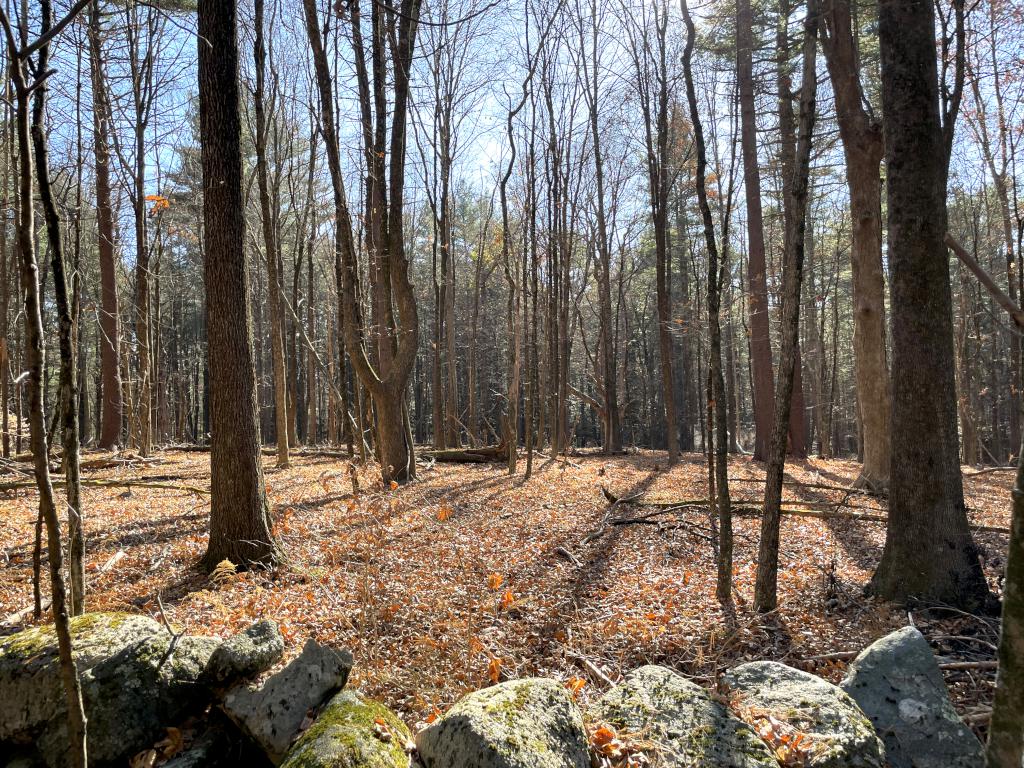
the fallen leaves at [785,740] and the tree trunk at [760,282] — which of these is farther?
the tree trunk at [760,282]

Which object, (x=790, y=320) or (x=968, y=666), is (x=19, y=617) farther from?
(x=968, y=666)

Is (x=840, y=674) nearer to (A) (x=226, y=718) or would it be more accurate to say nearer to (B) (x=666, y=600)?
(B) (x=666, y=600)

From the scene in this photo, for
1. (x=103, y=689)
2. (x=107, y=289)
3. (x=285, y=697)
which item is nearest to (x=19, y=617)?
(x=103, y=689)

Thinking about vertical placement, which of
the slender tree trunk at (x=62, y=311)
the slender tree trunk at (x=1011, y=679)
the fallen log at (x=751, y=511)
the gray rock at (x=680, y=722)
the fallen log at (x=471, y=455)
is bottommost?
the gray rock at (x=680, y=722)

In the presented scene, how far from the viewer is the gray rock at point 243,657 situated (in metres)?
3.47

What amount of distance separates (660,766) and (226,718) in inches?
106

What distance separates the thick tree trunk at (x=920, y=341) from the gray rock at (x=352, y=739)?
396cm

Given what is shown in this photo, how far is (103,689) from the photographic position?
3.35 meters

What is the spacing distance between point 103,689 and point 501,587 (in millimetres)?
3136

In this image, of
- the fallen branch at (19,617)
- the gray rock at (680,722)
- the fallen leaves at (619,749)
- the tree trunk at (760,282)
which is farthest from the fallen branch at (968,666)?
the tree trunk at (760,282)

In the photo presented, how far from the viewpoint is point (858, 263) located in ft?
29.1

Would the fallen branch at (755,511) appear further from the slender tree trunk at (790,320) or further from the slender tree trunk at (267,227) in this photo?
the slender tree trunk at (267,227)

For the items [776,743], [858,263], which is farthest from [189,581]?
[858,263]

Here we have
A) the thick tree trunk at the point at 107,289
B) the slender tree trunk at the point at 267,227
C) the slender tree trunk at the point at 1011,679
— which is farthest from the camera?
the thick tree trunk at the point at 107,289
